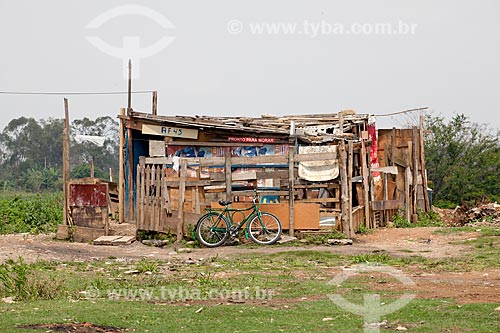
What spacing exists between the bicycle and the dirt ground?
35 centimetres

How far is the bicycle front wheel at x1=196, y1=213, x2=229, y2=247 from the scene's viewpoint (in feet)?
54.3

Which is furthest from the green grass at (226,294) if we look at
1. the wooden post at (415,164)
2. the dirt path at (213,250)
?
the wooden post at (415,164)

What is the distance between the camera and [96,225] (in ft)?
60.0

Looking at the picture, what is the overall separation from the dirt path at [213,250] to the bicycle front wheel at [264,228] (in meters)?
0.48

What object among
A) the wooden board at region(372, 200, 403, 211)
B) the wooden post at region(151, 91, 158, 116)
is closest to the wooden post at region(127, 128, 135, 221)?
the wooden post at region(151, 91, 158, 116)

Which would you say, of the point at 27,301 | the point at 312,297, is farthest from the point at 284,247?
the point at 27,301

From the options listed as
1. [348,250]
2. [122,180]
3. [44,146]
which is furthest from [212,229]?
[44,146]

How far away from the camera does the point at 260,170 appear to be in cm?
1788

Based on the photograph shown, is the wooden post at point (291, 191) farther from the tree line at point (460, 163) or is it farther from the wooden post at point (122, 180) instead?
the tree line at point (460, 163)

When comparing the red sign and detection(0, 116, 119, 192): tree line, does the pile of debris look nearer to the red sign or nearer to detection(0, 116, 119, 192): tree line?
the red sign

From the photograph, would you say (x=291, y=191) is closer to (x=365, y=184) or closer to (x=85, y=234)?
(x=365, y=184)

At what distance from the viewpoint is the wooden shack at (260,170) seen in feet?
56.8

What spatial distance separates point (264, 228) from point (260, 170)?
1774 mm

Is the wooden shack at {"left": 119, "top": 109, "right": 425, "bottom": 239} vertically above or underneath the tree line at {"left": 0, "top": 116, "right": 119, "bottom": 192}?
underneath
